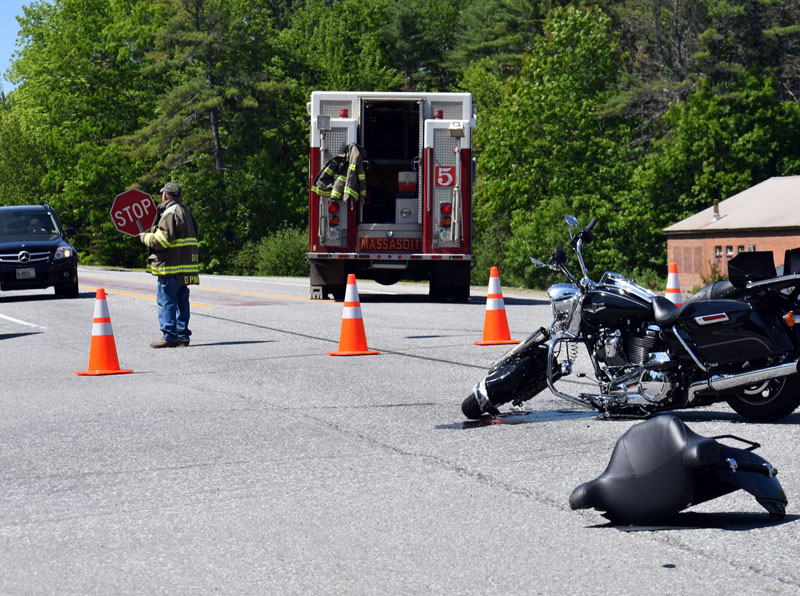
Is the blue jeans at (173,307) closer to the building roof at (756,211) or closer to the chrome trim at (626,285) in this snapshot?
the chrome trim at (626,285)

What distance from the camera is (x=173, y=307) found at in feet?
44.6

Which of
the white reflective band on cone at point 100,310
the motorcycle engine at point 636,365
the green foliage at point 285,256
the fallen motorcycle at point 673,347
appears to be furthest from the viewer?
the green foliage at point 285,256

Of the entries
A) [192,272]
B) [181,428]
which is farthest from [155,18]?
[181,428]

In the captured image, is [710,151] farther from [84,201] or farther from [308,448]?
[308,448]

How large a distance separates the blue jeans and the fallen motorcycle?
6232mm

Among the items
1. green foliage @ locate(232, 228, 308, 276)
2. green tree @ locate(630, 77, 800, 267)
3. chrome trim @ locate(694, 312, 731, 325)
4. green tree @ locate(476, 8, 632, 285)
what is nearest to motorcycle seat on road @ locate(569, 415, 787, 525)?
chrome trim @ locate(694, 312, 731, 325)

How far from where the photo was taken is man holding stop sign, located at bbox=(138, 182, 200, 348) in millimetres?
13195

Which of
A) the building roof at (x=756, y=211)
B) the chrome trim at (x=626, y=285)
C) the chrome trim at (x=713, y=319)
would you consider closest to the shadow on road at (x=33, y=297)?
the chrome trim at (x=626, y=285)

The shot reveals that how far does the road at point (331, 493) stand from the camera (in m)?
4.54

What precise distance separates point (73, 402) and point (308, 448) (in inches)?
122

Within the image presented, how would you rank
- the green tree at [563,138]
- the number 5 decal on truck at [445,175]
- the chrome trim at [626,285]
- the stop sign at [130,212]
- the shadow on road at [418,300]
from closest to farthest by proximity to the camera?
the chrome trim at [626,285] < the stop sign at [130,212] < the number 5 decal on truck at [445,175] < the shadow on road at [418,300] < the green tree at [563,138]

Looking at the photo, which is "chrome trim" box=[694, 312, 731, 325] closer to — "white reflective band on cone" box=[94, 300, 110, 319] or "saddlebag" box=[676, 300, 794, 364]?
"saddlebag" box=[676, 300, 794, 364]

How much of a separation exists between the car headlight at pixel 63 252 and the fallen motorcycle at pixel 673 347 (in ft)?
52.1

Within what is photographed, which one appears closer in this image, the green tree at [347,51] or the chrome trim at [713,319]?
the chrome trim at [713,319]
